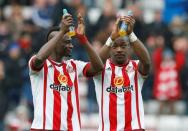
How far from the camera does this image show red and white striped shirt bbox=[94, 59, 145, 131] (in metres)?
12.7

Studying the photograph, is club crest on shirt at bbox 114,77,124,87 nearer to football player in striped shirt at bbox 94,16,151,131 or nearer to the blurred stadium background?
football player in striped shirt at bbox 94,16,151,131

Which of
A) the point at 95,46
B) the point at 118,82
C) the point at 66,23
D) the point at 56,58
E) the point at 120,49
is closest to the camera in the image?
the point at 66,23

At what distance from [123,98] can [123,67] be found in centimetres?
43

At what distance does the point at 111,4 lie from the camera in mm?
21922

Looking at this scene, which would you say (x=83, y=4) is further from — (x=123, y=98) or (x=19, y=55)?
(x=123, y=98)

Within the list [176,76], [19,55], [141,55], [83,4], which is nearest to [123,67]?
[141,55]

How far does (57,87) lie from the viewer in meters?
12.4

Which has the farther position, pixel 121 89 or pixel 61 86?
pixel 121 89

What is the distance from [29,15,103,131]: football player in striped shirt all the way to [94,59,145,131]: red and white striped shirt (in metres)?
0.37

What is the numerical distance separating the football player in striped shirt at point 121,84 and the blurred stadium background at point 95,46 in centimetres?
652

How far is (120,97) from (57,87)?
35.9 inches

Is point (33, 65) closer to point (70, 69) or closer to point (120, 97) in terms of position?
point (70, 69)

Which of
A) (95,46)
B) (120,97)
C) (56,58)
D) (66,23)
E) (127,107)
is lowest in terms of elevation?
(127,107)

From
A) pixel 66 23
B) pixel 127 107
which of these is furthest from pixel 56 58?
pixel 127 107
